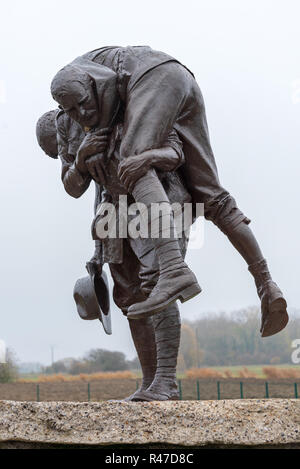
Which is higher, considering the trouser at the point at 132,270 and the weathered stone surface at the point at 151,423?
the trouser at the point at 132,270

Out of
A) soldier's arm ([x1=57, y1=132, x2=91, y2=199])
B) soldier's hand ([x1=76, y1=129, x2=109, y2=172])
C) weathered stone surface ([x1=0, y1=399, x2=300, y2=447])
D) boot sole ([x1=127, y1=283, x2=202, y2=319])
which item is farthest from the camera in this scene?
soldier's arm ([x1=57, y1=132, x2=91, y2=199])

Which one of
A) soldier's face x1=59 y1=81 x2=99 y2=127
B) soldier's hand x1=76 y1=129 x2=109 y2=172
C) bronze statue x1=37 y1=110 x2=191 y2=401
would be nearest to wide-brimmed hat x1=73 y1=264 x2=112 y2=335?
bronze statue x1=37 y1=110 x2=191 y2=401

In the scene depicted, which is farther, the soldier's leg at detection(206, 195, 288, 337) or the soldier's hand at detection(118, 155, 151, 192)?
the soldier's leg at detection(206, 195, 288, 337)

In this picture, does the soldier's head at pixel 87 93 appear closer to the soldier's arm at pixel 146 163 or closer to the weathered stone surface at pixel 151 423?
the soldier's arm at pixel 146 163

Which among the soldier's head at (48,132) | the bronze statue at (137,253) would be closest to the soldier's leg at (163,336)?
the bronze statue at (137,253)

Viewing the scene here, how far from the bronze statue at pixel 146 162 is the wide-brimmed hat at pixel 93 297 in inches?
4.0

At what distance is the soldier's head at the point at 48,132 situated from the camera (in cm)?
534

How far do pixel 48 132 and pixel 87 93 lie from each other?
35.1 inches

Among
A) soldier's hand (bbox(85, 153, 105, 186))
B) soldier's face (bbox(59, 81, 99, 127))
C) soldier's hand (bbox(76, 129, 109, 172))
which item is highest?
soldier's face (bbox(59, 81, 99, 127))

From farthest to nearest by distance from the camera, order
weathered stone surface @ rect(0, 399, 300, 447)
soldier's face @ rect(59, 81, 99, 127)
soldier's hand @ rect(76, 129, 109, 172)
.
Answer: soldier's hand @ rect(76, 129, 109, 172)
soldier's face @ rect(59, 81, 99, 127)
weathered stone surface @ rect(0, 399, 300, 447)

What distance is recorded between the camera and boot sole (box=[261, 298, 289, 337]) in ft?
15.4

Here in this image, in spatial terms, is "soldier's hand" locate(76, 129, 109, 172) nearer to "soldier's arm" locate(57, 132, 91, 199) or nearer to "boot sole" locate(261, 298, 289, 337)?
"soldier's arm" locate(57, 132, 91, 199)

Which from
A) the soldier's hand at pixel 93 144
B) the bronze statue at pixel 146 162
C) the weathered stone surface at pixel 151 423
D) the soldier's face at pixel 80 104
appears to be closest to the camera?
the weathered stone surface at pixel 151 423
